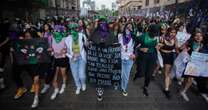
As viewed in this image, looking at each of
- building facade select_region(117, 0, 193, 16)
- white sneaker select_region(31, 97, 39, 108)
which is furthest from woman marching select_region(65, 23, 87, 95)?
building facade select_region(117, 0, 193, 16)

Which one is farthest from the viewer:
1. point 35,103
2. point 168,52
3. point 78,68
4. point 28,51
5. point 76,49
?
point 78,68

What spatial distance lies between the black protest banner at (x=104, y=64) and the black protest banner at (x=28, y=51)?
1.24m

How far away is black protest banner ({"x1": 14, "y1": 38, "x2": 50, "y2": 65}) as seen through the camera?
20.9 ft

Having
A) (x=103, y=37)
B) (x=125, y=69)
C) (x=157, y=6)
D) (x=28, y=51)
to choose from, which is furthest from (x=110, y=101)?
(x=157, y=6)

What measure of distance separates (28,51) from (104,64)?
6.31 ft

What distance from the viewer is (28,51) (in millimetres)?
6379

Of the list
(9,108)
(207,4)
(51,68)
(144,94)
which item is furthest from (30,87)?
(207,4)

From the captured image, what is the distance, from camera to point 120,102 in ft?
21.3

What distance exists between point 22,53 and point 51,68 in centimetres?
110

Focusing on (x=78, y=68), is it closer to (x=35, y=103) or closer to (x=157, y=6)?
(x=35, y=103)

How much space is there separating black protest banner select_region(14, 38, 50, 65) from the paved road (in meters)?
1.05

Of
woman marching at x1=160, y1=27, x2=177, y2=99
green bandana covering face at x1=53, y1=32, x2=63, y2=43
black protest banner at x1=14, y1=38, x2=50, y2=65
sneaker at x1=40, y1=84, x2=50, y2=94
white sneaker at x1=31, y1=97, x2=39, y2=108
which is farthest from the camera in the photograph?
sneaker at x1=40, y1=84, x2=50, y2=94

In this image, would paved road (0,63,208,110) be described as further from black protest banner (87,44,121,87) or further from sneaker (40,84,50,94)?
black protest banner (87,44,121,87)

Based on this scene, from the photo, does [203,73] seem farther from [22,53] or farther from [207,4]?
[207,4]
